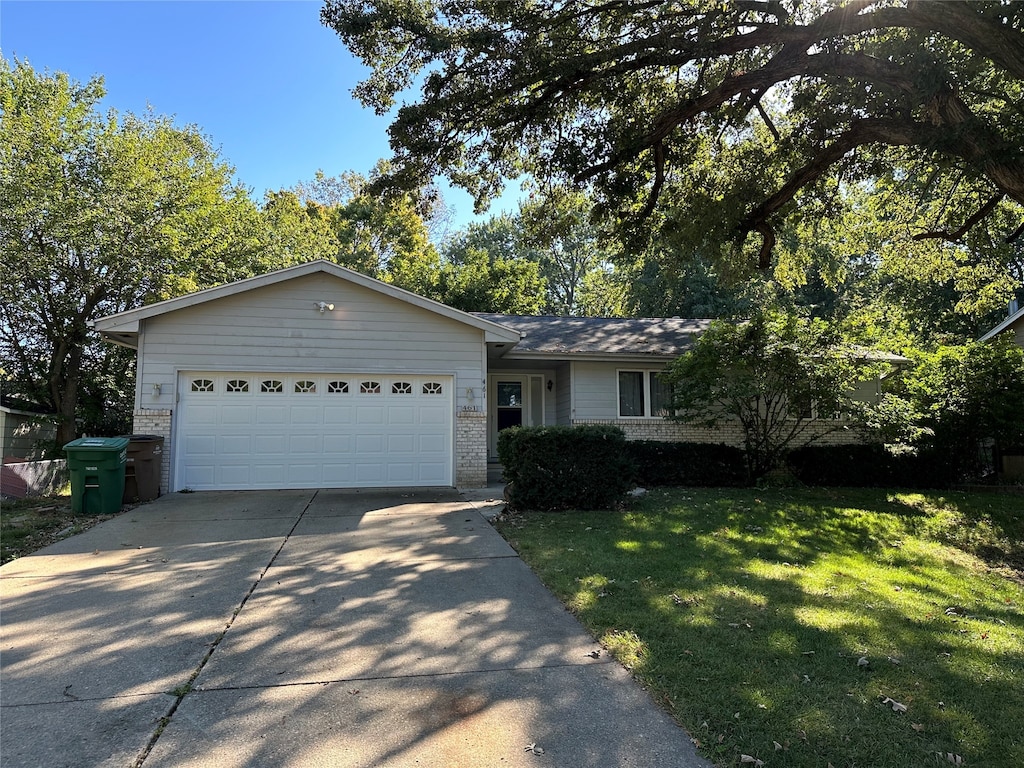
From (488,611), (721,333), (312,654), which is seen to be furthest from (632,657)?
(721,333)

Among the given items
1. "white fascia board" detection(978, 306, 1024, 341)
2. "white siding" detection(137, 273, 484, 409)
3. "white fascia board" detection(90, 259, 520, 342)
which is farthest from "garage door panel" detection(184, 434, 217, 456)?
"white fascia board" detection(978, 306, 1024, 341)

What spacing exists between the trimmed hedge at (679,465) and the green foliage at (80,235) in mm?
12977

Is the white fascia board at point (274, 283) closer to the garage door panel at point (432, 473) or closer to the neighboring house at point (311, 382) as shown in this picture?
the neighboring house at point (311, 382)

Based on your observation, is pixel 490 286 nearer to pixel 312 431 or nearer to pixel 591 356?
pixel 591 356

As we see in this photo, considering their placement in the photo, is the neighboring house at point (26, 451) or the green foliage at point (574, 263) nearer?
the neighboring house at point (26, 451)

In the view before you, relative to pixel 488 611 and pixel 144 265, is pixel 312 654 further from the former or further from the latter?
pixel 144 265

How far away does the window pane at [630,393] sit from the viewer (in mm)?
14242

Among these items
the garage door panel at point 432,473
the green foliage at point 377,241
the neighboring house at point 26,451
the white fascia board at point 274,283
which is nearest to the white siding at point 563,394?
the white fascia board at point 274,283

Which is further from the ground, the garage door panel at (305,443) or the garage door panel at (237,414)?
the garage door panel at (237,414)

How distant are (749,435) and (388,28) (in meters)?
10.1

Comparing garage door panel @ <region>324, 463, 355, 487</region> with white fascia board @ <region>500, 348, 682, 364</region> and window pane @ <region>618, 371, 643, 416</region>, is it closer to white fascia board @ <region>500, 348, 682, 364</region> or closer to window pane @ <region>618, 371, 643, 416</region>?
white fascia board @ <region>500, 348, 682, 364</region>

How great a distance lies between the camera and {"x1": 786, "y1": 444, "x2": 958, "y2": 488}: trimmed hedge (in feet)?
43.7

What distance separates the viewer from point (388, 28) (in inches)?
351

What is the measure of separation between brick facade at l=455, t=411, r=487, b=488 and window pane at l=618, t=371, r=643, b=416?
3767mm
